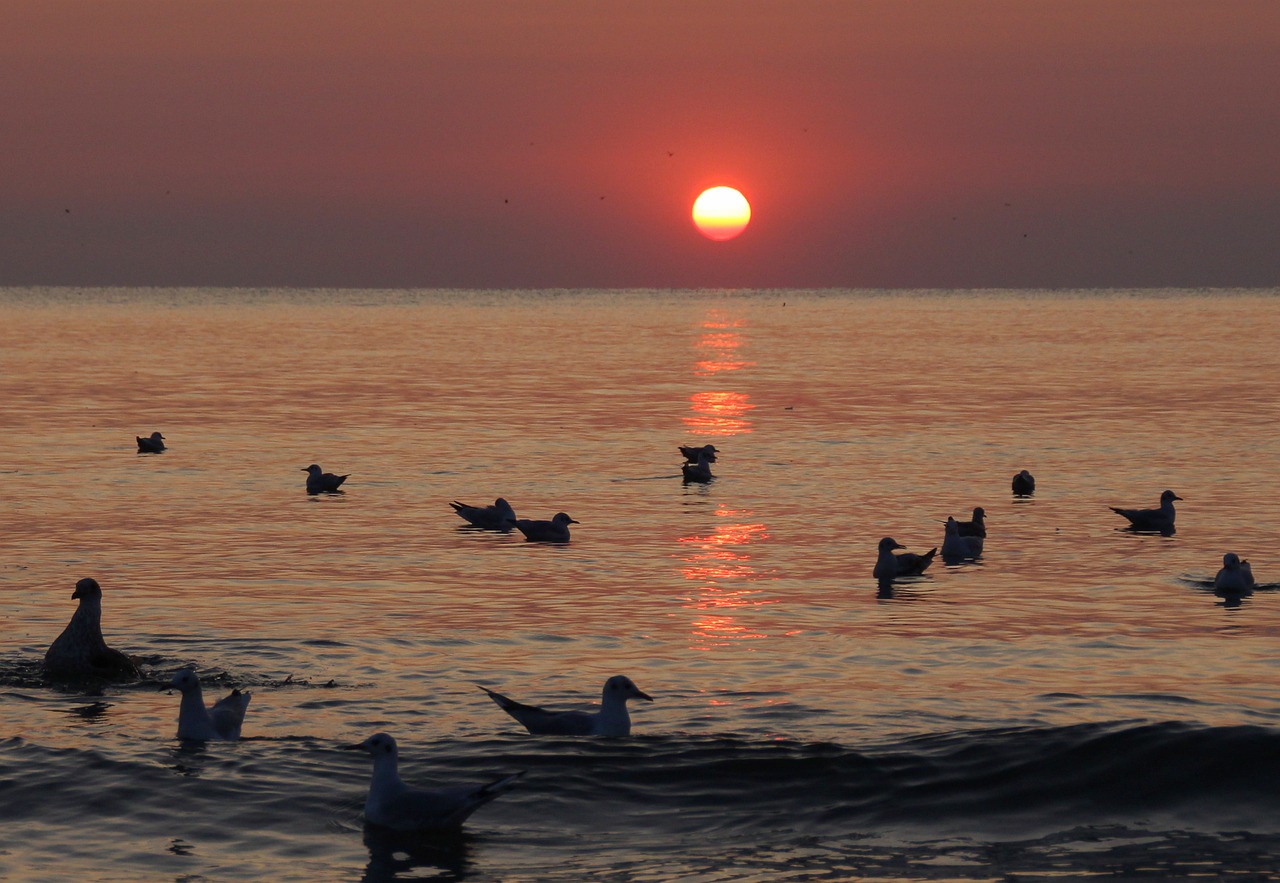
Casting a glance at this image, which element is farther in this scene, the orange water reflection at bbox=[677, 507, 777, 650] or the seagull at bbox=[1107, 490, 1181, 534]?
the seagull at bbox=[1107, 490, 1181, 534]

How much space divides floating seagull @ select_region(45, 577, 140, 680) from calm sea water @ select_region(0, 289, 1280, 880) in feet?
1.04

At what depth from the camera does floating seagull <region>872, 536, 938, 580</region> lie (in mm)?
27516

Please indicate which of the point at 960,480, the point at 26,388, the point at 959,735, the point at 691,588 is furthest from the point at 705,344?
the point at 959,735

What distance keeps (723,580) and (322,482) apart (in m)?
14.5

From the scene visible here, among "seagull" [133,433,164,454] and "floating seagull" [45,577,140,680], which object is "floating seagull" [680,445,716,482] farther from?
"floating seagull" [45,577,140,680]

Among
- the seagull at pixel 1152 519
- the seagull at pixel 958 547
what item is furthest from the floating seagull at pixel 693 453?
the seagull at pixel 958 547

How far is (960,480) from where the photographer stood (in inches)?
1639

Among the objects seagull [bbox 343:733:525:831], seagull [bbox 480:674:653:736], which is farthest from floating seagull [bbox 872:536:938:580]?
seagull [bbox 343:733:525:831]

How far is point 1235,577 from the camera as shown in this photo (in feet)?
84.3

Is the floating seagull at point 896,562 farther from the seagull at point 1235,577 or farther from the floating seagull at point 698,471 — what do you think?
the floating seagull at point 698,471

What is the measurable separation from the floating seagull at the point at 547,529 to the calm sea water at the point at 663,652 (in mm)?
453

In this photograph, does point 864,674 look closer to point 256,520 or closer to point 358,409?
point 256,520

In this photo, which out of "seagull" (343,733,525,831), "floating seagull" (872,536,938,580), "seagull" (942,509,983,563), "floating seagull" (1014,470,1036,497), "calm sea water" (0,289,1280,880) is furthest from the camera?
"floating seagull" (1014,470,1036,497)

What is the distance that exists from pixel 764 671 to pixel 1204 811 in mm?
6114
